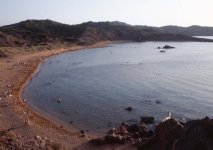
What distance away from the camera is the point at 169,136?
2562cm

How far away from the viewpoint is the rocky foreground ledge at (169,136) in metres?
21.3

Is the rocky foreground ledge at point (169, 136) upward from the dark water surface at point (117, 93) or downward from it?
upward

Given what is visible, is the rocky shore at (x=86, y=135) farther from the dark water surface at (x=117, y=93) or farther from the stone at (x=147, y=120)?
the dark water surface at (x=117, y=93)

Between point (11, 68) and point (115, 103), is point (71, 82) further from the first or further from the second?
point (115, 103)

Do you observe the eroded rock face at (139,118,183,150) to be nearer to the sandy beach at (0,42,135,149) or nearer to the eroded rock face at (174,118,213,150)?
the eroded rock face at (174,118,213,150)

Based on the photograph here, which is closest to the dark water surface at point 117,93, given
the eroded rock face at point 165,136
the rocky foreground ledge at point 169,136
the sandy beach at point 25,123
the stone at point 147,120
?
the stone at point 147,120

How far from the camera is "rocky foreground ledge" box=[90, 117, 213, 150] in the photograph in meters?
21.3

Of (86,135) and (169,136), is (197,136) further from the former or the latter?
(86,135)

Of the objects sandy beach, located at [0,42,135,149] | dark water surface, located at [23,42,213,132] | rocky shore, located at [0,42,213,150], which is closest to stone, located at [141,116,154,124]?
rocky shore, located at [0,42,213,150]

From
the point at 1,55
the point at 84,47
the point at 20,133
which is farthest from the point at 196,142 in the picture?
the point at 84,47

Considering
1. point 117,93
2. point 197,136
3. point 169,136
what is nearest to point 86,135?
point 169,136

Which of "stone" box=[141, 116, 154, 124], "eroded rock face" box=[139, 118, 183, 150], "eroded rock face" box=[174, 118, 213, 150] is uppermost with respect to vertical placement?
"eroded rock face" box=[174, 118, 213, 150]

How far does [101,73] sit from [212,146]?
60778 millimetres

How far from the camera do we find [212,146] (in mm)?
21016
